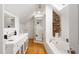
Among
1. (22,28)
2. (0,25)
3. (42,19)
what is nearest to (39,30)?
(42,19)

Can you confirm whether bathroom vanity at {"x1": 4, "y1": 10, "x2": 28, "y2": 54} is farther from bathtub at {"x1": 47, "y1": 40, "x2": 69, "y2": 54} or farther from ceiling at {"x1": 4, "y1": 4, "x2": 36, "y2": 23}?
bathtub at {"x1": 47, "y1": 40, "x2": 69, "y2": 54}

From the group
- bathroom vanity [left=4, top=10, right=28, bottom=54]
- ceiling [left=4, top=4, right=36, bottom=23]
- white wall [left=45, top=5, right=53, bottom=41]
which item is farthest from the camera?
white wall [left=45, top=5, right=53, bottom=41]

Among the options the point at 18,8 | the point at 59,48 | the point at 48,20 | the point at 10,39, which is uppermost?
the point at 18,8

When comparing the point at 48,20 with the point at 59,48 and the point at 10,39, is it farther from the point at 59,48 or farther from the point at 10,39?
the point at 10,39

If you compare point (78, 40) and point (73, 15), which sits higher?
point (73, 15)

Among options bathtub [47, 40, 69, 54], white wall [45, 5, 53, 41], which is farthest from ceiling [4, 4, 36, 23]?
bathtub [47, 40, 69, 54]

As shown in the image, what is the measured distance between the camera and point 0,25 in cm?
125

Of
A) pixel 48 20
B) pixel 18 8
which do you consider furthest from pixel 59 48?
pixel 48 20

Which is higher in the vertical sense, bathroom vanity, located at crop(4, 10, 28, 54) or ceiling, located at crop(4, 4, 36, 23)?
ceiling, located at crop(4, 4, 36, 23)

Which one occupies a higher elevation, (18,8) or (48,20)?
(18,8)

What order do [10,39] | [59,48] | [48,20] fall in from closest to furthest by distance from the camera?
[10,39]
[59,48]
[48,20]

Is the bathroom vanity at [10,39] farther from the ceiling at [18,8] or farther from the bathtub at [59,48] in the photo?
the bathtub at [59,48]
